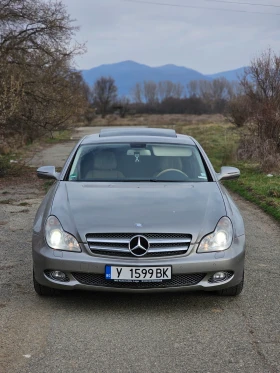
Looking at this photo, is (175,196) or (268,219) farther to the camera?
(268,219)

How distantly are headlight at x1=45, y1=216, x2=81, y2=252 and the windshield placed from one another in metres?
1.16

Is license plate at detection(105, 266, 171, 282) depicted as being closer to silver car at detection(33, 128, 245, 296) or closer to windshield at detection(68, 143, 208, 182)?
silver car at detection(33, 128, 245, 296)

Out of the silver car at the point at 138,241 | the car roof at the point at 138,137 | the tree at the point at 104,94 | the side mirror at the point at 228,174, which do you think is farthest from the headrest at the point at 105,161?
the tree at the point at 104,94

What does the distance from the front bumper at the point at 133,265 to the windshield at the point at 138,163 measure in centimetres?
140

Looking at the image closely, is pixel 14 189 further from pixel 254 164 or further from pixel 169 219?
pixel 169 219

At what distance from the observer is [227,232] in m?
4.41

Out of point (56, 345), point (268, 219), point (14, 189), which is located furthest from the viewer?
point (14, 189)

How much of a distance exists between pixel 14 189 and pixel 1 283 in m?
7.58

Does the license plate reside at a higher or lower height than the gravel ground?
higher

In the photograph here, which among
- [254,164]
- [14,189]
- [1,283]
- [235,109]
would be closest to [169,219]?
[1,283]

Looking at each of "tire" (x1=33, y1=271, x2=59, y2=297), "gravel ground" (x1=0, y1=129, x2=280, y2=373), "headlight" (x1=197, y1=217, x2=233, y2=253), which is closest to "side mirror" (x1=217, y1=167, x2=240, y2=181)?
"gravel ground" (x1=0, y1=129, x2=280, y2=373)

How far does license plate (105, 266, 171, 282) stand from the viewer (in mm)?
4096

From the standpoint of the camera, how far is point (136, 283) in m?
4.16

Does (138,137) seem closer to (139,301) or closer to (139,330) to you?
(139,301)
